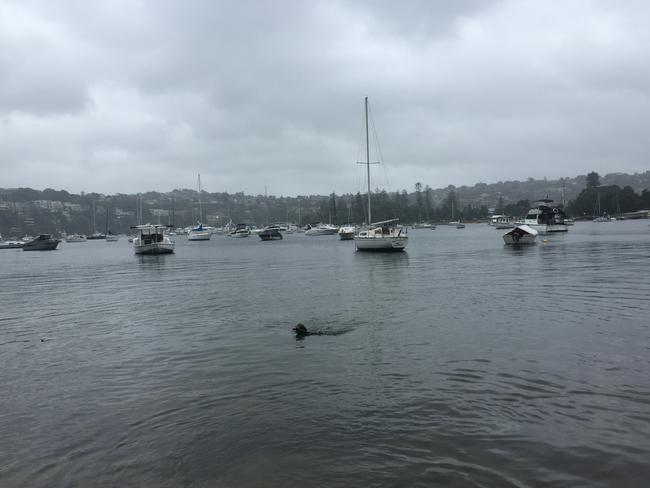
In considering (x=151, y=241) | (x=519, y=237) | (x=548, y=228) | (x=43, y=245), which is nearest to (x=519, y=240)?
(x=519, y=237)

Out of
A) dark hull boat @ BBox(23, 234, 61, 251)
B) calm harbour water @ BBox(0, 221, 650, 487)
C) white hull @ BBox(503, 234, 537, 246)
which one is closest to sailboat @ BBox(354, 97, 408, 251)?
white hull @ BBox(503, 234, 537, 246)

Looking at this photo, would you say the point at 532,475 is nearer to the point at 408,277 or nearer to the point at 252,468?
the point at 252,468

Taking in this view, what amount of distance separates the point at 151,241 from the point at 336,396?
66295 mm

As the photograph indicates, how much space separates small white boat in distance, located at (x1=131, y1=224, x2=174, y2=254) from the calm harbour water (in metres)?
50.1

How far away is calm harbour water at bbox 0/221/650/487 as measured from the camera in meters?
7.12

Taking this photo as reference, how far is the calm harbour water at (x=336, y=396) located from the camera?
7.12 metres

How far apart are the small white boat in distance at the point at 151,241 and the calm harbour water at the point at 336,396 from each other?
50.1 m

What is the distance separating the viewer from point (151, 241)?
2800 inches

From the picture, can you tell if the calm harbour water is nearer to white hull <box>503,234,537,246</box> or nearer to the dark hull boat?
white hull <box>503,234,537,246</box>

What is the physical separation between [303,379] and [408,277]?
21829mm

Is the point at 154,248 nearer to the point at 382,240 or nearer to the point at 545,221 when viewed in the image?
the point at 382,240

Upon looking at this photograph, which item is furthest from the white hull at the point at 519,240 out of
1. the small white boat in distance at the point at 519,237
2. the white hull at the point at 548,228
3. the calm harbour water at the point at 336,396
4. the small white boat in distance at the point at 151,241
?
the calm harbour water at the point at 336,396

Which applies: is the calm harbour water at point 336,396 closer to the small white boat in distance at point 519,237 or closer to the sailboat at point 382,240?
the sailboat at point 382,240

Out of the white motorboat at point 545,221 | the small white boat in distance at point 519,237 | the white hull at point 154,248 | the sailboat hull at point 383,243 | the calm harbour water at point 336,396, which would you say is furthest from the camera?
the white motorboat at point 545,221
